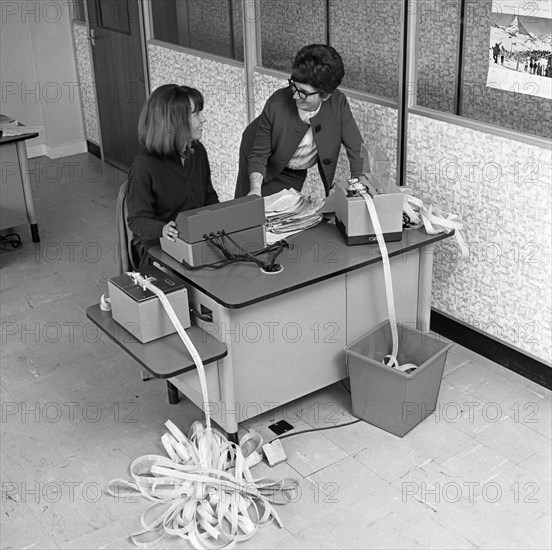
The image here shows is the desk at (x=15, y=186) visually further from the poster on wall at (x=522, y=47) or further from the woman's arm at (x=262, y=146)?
the poster on wall at (x=522, y=47)

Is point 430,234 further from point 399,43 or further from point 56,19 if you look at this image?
point 56,19

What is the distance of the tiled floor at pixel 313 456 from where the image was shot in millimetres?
2916

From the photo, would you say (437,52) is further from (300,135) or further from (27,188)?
(27,188)

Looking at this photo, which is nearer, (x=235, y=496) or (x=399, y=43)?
(x=235, y=496)

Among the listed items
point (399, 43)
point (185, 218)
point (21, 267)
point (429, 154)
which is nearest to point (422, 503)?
point (185, 218)

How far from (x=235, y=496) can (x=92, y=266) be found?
7.80 feet

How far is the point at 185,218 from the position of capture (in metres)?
3.11

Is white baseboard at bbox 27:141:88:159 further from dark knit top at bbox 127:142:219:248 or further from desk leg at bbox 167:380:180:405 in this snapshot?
desk leg at bbox 167:380:180:405

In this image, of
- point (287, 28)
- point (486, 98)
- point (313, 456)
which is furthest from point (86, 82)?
point (313, 456)

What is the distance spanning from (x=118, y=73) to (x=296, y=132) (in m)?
2.94

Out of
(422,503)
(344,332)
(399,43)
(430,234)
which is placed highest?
(399,43)

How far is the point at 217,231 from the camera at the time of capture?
3.17 m

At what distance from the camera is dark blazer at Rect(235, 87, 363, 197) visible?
380 centimetres

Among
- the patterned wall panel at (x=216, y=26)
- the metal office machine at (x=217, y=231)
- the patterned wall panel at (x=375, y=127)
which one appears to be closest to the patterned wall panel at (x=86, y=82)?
the patterned wall panel at (x=216, y=26)
